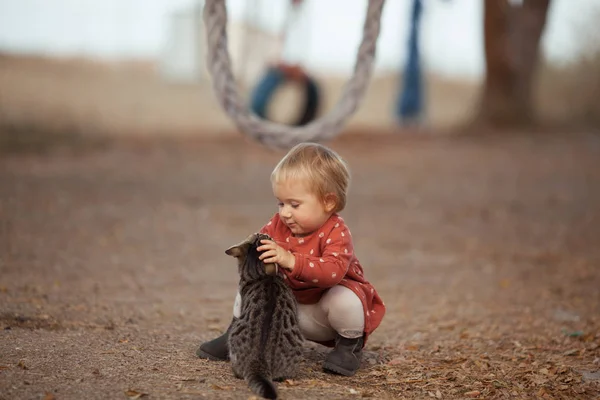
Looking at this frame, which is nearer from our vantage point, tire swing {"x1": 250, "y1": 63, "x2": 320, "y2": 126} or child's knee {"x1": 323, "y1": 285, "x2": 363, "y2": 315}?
child's knee {"x1": 323, "y1": 285, "x2": 363, "y2": 315}

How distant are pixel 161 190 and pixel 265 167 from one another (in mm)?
2062

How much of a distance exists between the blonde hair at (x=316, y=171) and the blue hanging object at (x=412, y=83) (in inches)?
375

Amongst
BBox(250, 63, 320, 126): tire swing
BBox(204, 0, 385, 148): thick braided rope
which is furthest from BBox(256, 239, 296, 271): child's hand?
BBox(250, 63, 320, 126): tire swing

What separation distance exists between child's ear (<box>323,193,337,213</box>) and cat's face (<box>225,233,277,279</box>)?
0.86ft

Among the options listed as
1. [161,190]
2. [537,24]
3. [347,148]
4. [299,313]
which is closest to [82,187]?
[161,190]

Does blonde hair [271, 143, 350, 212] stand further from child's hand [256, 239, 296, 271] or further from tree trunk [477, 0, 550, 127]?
tree trunk [477, 0, 550, 127]

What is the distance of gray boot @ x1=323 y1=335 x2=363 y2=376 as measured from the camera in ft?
9.07

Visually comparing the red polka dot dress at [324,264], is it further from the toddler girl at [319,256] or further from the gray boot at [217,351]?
the gray boot at [217,351]

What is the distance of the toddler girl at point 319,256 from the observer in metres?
2.62

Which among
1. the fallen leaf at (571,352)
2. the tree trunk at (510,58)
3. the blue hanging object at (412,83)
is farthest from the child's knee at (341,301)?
the blue hanging object at (412,83)

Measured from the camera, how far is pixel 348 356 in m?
2.79

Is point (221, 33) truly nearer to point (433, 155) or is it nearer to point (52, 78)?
point (433, 155)

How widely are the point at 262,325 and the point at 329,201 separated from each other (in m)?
0.51

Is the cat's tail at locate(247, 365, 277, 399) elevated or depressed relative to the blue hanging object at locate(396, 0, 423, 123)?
depressed
